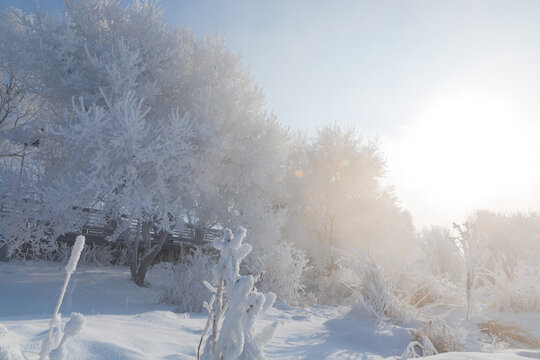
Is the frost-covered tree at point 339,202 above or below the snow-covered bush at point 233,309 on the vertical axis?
above

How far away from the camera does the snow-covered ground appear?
2.35 meters

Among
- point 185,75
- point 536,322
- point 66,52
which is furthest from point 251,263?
point 66,52

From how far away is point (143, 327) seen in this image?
3453 millimetres

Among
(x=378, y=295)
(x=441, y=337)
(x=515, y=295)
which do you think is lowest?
(x=441, y=337)

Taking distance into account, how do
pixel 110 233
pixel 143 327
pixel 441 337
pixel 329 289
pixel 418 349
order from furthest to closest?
pixel 110 233 → pixel 329 289 → pixel 441 337 → pixel 418 349 → pixel 143 327

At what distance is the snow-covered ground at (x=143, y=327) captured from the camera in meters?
2.35

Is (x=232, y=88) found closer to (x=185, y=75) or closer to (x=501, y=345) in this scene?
(x=185, y=75)

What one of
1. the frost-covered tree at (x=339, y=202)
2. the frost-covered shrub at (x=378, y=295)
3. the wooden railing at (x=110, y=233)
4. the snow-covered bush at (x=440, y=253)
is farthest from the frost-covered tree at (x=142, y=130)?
the snow-covered bush at (x=440, y=253)

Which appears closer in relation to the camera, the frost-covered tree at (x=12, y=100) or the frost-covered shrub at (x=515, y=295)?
the frost-covered shrub at (x=515, y=295)

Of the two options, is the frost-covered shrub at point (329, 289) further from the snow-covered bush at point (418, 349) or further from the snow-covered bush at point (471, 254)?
the snow-covered bush at point (418, 349)

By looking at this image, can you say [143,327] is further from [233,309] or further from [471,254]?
[471,254]

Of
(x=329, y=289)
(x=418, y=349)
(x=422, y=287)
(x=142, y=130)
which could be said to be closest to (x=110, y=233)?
(x=142, y=130)

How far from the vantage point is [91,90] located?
777 centimetres

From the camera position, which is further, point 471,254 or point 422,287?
point 422,287
